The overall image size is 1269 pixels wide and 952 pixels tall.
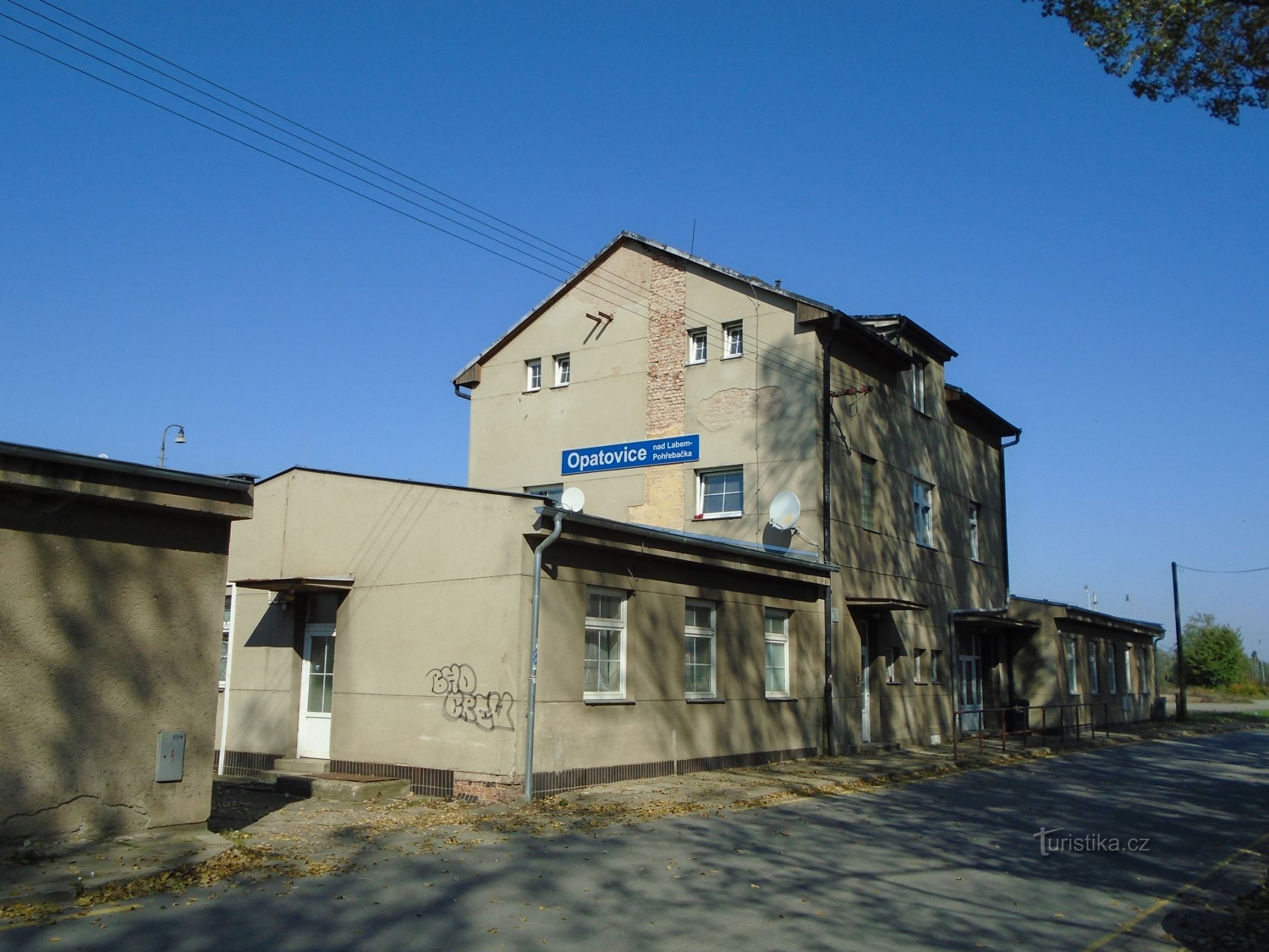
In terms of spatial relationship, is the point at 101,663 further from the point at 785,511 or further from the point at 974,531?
the point at 974,531

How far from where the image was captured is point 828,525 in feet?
70.2

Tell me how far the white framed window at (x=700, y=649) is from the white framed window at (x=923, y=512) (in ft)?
33.0

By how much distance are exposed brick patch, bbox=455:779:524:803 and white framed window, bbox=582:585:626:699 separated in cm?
191

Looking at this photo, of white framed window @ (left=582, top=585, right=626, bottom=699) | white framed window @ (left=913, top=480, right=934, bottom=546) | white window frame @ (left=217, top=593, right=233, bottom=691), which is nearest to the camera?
white framed window @ (left=582, top=585, right=626, bottom=699)

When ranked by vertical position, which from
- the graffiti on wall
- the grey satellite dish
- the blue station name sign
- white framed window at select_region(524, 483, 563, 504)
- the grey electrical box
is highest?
the blue station name sign

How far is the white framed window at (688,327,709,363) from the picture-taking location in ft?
76.7

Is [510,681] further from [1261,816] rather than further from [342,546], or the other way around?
[1261,816]

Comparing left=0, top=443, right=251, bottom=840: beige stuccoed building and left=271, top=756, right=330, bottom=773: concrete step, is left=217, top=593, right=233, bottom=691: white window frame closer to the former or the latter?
left=271, top=756, right=330, bottom=773: concrete step

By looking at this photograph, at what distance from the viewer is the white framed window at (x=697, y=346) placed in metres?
23.4

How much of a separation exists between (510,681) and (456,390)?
15.2 m

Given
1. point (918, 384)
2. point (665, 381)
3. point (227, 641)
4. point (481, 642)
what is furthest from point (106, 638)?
point (918, 384)

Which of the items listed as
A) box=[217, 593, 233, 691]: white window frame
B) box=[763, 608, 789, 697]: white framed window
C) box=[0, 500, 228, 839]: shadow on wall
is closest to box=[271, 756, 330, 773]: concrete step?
box=[217, 593, 233, 691]: white window frame

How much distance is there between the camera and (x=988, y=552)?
31.5 metres

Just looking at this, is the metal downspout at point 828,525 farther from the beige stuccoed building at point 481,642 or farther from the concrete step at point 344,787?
the concrete step at point 344,787
